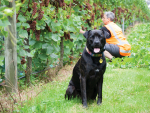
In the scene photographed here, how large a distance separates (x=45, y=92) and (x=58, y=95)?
1.10ft

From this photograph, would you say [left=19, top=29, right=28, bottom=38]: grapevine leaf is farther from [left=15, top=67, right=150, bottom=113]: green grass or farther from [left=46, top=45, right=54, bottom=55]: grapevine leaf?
[left=15, top=67, right=150, bottom=113]: green grass

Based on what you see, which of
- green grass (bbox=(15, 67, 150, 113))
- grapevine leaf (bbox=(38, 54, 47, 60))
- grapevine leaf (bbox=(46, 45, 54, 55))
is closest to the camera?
green grass (bbox=(15, 67, 150, 113))

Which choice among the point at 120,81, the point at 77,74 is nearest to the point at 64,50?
the point at 120,81

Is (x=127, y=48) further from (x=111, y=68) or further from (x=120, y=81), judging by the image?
(x=120, y=81)

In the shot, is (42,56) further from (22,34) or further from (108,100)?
(108,100)

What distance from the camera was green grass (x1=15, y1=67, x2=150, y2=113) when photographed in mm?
2965

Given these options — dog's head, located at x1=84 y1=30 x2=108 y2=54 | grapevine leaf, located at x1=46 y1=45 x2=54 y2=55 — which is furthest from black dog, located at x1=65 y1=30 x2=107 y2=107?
grapevine leaf, located at x1=46 y1=45 x2=54 y2=55

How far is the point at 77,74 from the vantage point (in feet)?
11.2

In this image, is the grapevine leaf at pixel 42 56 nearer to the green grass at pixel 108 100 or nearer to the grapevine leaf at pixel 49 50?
the grapevine leaf at pixel 49 50

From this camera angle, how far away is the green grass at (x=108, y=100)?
2.96 metres

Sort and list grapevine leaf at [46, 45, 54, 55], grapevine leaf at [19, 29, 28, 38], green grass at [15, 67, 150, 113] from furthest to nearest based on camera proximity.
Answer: grapevine leaf at [46, 45, 54, 55]
grapevine leaf at [19, 29, 28, 38]
green grass at [15, 67, 150, 113]

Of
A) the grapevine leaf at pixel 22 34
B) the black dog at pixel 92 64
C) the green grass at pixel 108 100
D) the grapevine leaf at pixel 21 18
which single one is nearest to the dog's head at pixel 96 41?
the black dog at pixel 92 64

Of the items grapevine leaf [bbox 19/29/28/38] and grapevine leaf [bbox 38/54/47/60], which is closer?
grapevine leaf [bbox 19/29/28/38]

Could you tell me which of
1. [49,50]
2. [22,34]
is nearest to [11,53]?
[22,34]
